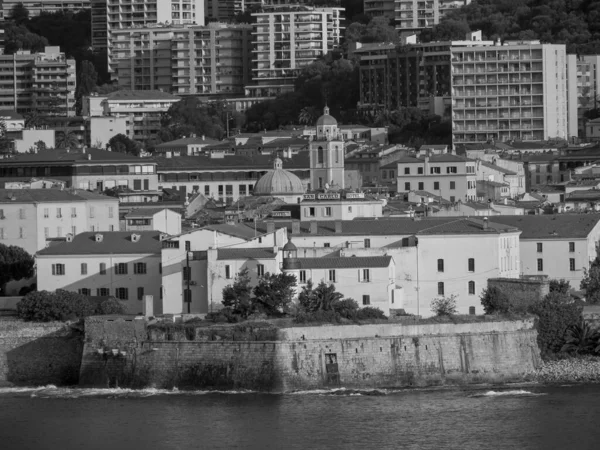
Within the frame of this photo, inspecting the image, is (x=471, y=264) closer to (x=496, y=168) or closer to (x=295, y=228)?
(x=295, y=228)

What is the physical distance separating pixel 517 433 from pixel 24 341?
1871cm

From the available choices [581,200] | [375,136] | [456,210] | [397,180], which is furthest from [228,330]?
[375,136]

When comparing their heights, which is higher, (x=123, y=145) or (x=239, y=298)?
(x=123, y=145)

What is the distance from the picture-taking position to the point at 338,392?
2840 inches

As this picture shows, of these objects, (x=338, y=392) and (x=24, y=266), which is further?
(x=24, y=266)

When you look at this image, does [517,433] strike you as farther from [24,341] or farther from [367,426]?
[24,341]

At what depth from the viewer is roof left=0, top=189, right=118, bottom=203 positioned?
3874 inches

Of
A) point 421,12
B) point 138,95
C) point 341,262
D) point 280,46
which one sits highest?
point 421,12

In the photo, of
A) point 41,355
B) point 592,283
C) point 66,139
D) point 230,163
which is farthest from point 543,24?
point 41,355

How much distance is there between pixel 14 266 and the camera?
8831 centimetres

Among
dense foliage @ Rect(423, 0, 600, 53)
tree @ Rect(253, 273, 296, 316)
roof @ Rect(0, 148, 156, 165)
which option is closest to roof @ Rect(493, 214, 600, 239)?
tree @ Rect(253, 273, 296, 316)

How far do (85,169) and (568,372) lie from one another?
58809 mm

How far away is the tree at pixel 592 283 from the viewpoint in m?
85.1

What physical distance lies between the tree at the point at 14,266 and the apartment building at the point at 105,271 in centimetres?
473
